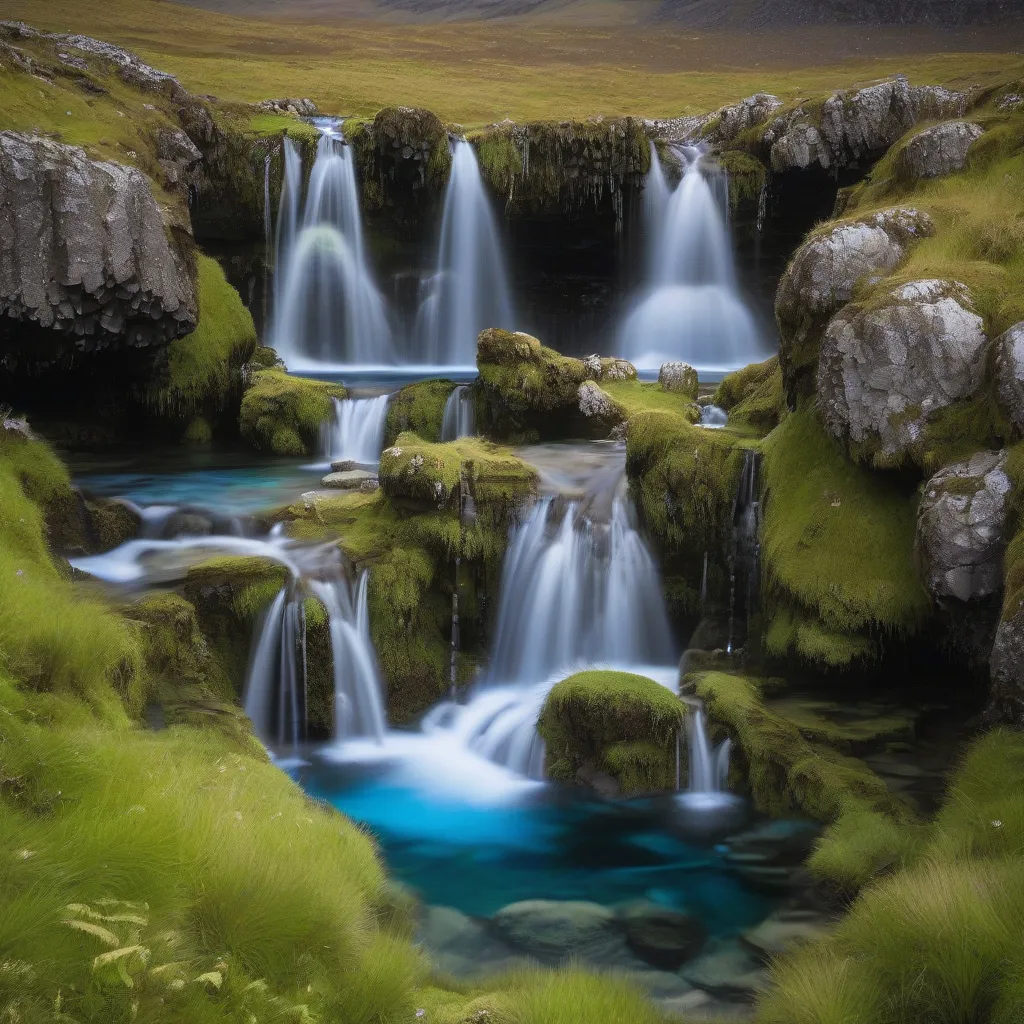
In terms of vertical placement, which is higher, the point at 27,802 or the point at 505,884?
the point at 27,802

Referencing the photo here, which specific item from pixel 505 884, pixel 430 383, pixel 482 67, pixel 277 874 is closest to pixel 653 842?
pixel 505 884

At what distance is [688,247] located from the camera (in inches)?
894

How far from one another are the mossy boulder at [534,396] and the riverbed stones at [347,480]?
2342 millimetres

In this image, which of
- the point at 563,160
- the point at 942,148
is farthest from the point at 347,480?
the point at 563,160

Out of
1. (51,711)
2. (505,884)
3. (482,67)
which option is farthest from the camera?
(482,67)

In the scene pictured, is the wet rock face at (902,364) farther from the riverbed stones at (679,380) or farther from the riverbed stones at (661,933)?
the riverbed stones at (679,380)

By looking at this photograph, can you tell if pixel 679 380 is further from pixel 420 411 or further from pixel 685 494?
pixel 685 494

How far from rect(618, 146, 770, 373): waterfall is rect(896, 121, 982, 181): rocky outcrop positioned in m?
10.4

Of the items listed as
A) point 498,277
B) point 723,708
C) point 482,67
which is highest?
point 482,67

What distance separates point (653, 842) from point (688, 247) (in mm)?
17824

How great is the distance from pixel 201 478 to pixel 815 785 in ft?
32.3

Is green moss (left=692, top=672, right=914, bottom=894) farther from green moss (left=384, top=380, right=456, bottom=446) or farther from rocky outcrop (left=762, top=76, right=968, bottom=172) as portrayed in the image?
rocky outcrop (left=762, top=76, right=968, bottom=172)

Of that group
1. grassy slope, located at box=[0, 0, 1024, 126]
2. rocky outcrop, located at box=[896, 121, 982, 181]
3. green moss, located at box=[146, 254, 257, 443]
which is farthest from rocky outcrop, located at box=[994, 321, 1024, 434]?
grassy slope, located at box=[0, 0, 1024, 126]

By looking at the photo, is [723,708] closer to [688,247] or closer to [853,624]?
[853,624]
